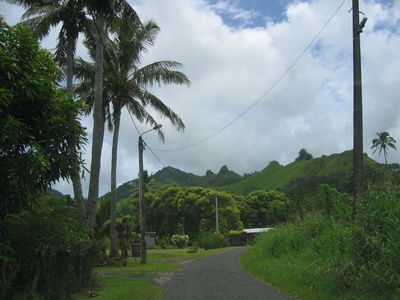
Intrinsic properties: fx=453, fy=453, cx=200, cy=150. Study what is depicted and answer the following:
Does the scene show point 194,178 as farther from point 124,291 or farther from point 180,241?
point 124,291

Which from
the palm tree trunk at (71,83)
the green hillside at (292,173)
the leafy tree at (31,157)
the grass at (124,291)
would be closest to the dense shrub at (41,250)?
the leafy tree at (31,157)

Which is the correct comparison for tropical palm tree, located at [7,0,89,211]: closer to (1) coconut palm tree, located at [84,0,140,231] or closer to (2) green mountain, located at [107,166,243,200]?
(1) coconut palm tree, located at [84,0,140,231]

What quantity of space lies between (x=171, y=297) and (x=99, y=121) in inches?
338

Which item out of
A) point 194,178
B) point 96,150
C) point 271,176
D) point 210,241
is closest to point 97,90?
point 96,150

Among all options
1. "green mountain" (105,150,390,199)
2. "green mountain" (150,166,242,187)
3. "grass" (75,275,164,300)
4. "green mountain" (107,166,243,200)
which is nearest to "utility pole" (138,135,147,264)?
"grass" (75,275,164,300)

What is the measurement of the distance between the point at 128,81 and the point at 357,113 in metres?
15.3

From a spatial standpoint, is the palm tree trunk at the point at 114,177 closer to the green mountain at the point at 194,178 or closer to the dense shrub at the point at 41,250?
the dense shrub at the point at 41,250

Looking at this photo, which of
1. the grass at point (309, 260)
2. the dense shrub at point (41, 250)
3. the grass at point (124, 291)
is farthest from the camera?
the grass at point (124, 291)

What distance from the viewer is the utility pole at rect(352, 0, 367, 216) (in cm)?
1197

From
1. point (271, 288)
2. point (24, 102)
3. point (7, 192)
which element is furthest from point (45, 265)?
point (271, 288)

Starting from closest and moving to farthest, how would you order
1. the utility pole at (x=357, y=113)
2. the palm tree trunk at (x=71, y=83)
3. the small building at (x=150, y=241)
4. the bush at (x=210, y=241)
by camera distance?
the utility pole at (x=357, y=113)
the palm tree trunk at (x=71, y=83)
the bush at (x=210, y=241)
the small building at (x=150, y=241)

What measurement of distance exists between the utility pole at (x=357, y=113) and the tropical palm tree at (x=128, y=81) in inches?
483

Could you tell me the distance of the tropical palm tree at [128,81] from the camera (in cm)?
2355

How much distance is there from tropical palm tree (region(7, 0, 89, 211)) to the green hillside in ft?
268
